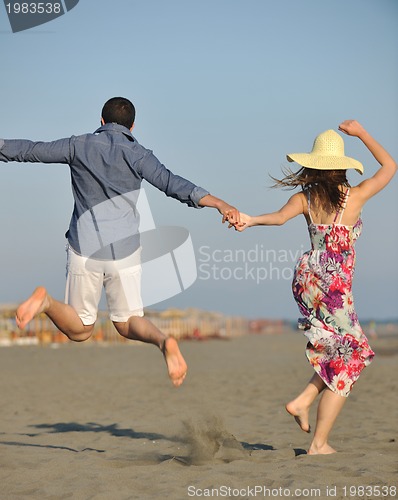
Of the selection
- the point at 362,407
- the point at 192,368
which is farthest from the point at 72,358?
the point at 362,407

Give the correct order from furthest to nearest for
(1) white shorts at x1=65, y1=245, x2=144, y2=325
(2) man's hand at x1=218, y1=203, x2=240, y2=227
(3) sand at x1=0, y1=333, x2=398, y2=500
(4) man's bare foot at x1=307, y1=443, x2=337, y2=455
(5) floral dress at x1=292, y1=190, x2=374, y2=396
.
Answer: (4) man's bare foot at x1=307, y1=443, x2=337, y2=455
(5) floral dress at x1=292, y1=190, x2=374, y2=396
(1) white shorts at x1=65, y1=245, x2=144, y2=325
(2) man's hand at x1=218, y1=203, x2=240, y2=227
(3) sand at x1=0, y1=333, x2=398, y2=500

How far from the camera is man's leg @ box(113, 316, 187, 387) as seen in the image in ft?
16.2

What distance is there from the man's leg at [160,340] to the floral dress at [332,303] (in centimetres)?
100

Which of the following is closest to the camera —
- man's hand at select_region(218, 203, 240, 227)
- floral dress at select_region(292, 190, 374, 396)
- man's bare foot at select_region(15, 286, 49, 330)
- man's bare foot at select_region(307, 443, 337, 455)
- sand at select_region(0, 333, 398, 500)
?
sand at select_region(0, 333, 398, 500)

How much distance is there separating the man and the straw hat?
676 millimetres

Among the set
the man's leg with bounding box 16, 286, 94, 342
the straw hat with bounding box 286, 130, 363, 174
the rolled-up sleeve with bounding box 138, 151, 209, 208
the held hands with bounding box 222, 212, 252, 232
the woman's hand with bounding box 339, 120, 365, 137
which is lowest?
the man's leg with bounding box 16, 286, 94, 342

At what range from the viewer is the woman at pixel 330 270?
211 inches

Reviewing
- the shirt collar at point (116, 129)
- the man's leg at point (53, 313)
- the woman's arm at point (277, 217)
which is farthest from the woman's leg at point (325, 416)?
the shirt collar at point (116, 129)

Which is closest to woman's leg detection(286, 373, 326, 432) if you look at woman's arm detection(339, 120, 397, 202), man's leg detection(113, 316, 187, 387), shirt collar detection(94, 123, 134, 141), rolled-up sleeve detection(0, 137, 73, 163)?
man's leg detection(113, 316, 187, 387)

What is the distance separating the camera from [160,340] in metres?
5.09

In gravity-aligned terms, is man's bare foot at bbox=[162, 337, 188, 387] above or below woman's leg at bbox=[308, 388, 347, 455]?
above

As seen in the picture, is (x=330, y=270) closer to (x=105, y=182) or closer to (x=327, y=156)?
(x=327, y=156)

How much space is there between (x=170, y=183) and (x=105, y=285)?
2.75 ft

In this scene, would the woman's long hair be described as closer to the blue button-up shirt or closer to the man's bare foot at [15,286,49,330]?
the blue button-up shirt
